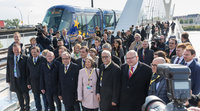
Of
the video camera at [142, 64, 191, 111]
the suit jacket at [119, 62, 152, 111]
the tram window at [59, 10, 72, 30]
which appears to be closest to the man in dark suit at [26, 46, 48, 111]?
the suit jacket at [119, 62, 152, 111]

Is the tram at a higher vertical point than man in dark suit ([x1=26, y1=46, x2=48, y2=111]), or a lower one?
higher

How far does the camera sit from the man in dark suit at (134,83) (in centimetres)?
306

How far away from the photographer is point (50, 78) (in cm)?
411

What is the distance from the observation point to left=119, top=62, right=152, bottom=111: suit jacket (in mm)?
3072

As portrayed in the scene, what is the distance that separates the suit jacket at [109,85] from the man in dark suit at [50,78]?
1.26 m

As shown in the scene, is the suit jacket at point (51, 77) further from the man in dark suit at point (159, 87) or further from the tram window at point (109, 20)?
the tram window at point (109, 20)

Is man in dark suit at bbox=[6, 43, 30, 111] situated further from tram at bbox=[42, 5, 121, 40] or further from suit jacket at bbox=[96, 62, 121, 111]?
tram at bbox=[42, 5, 121, 40]

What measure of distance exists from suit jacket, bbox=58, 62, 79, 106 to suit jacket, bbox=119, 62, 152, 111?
120cm

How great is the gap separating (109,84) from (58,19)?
34.6 ft

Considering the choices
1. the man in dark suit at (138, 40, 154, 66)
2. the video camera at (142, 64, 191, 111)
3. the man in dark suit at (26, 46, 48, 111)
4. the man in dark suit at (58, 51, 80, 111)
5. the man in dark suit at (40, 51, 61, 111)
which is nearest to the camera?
the video camera at (142, 64, 191, 111)

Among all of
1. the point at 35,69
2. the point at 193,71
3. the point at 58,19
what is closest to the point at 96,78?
the point at 35,69

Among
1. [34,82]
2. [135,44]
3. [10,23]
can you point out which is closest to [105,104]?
[34,82]

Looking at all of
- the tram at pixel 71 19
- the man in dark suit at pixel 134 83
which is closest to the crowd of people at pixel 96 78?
the man in dark suit at pixel 134 83

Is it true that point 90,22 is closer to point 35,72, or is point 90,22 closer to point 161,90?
point 35,72
